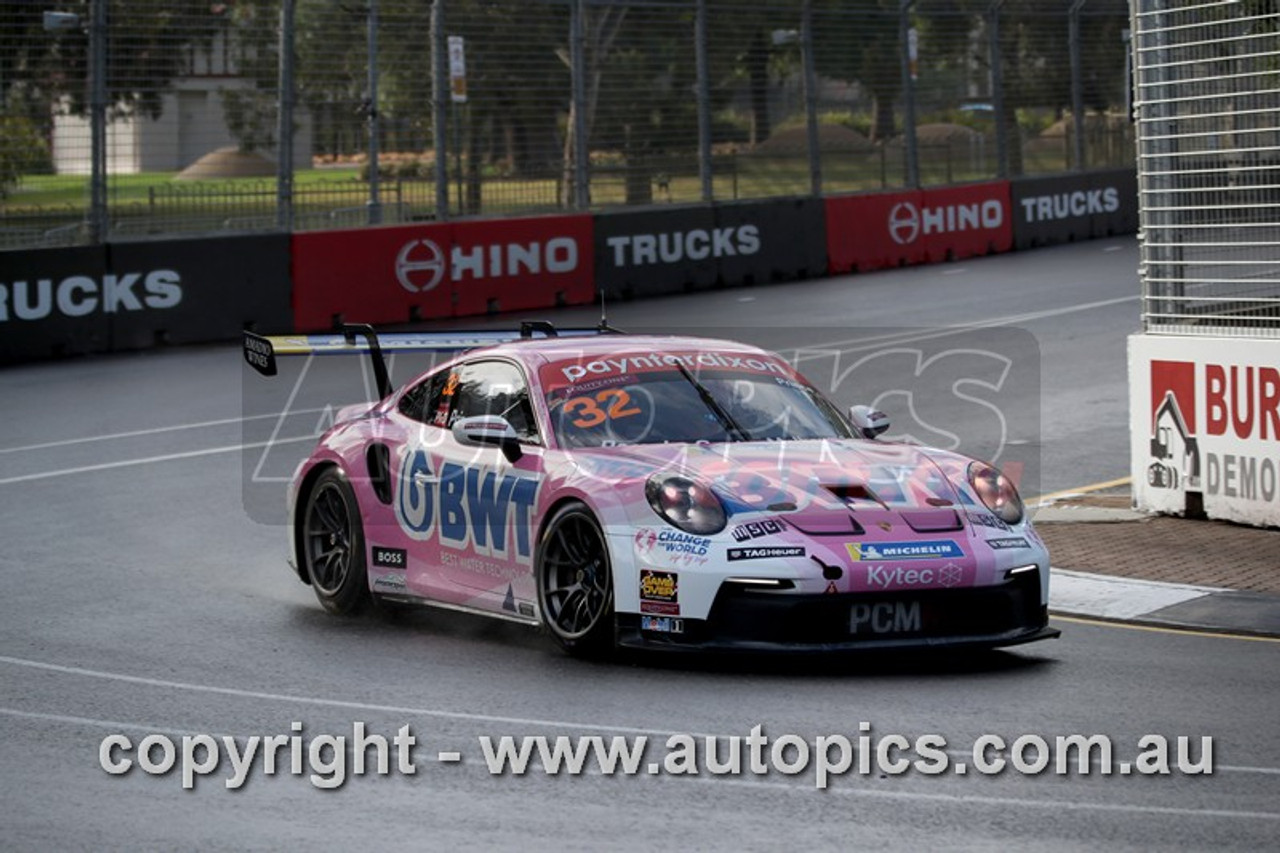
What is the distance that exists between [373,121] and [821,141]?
25.9 ft

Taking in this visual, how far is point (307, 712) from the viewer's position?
27.3 feet

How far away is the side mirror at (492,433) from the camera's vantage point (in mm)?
9680

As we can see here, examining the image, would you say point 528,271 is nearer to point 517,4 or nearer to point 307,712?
point 517,4

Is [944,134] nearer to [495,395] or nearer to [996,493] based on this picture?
[495,395]

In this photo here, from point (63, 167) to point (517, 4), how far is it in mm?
7323


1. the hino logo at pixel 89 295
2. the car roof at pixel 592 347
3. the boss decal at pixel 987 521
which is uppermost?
the hino logo at pixel 89 295

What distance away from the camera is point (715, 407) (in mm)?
10086

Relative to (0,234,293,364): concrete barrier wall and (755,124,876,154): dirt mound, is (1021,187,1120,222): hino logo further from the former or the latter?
(0,234,293,364): concrete barrier wall

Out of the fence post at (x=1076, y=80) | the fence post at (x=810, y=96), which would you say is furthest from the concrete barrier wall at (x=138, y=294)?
the fence post at (x=1076, y=80)

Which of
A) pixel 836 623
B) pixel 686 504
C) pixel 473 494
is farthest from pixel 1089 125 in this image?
pixel 836 623

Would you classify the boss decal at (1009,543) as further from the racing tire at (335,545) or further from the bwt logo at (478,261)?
the bwt logo at (478,261)

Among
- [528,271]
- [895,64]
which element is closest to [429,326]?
[528,271]

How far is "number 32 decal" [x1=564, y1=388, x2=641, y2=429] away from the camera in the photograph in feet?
32.4

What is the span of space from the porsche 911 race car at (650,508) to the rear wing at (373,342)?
19 millimetres
